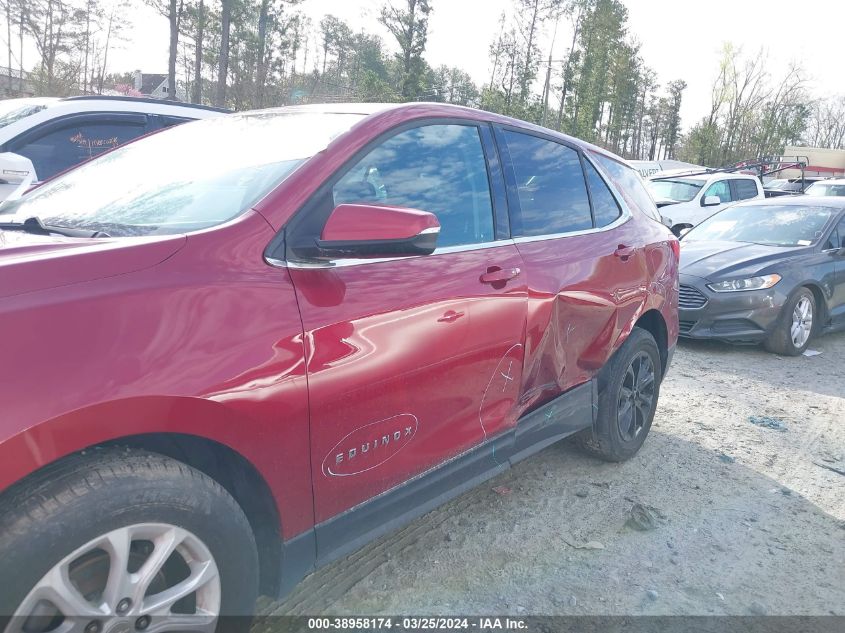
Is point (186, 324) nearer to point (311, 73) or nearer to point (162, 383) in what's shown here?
point (162, 383)

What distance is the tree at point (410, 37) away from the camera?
33250 millimetres

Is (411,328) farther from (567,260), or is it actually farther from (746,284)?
(746,284)

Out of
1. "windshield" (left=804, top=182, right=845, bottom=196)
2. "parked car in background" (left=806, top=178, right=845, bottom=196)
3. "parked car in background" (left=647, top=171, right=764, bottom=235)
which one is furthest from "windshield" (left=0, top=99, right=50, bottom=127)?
"parked car in background" (left=806, top=178, right=845, bottom=196)

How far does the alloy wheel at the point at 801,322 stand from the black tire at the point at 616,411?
347cm

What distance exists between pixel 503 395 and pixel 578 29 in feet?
154

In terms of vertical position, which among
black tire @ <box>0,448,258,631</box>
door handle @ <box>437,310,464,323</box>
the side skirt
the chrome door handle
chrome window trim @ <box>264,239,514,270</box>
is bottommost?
the side skirt

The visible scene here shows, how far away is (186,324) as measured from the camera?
179cm

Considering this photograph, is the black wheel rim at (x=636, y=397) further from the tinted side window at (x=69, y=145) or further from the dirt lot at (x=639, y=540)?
the tinted side window at (x=69, y=145)

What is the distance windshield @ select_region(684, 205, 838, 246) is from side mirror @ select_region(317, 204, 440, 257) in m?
6.63

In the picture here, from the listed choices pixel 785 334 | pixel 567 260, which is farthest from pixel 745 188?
pixel 567 260

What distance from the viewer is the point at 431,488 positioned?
2600mm

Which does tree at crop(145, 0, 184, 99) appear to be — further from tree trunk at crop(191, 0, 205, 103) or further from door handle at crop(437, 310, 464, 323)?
door handle at crop(437, 310, 464, 323)

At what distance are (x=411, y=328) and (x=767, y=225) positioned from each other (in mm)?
6920

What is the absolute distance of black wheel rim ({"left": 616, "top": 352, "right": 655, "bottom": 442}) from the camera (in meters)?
3.93
